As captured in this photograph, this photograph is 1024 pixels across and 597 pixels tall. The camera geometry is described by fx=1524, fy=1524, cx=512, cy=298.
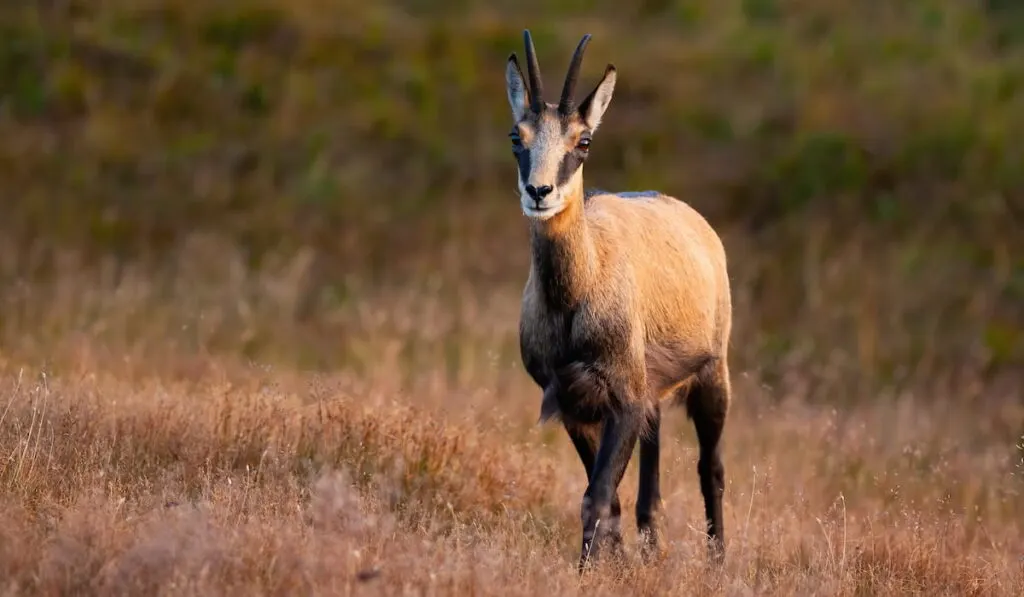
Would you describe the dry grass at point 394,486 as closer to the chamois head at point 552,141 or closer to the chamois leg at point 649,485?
the chamois leg at point 649,485

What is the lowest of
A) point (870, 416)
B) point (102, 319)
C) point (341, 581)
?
point (870, 416)

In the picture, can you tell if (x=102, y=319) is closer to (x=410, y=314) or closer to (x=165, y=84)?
(x=410, y=314)

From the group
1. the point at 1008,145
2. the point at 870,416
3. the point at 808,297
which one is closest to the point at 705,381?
the point at 870,416

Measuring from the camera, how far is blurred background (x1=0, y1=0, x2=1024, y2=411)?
16328mm

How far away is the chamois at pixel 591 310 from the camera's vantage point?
821cm

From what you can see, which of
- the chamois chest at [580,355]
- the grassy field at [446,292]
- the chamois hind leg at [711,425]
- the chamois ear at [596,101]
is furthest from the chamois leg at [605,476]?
the chamois ear at [596,101]

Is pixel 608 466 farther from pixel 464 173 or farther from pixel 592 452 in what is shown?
pixel 464 173

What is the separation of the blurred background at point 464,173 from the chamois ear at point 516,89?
16.2 feet

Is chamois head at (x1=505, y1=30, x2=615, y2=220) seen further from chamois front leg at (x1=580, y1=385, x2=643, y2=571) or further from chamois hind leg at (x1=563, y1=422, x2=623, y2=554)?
chamois hind leg at (x1=563, y1=422, x2=623, y2=554)

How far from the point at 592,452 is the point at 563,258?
124 cm

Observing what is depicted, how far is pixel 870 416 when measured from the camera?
14547 millimetres

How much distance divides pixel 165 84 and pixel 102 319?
7.60m

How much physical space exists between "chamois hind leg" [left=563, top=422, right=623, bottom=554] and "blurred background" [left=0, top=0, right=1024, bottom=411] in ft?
15.2

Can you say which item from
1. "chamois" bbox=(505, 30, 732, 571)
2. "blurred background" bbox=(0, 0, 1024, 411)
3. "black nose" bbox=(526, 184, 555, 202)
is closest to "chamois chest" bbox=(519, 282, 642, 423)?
"chamois" bbox=(505, 30, 732, 571)
